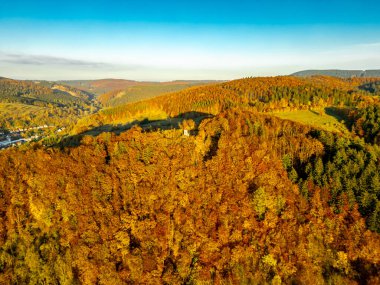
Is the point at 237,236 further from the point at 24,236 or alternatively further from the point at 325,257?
the point at 24,236

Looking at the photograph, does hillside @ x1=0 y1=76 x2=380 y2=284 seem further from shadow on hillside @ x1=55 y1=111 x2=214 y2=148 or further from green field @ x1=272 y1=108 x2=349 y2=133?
green field @ x1=272 y1=108 x2=349 y2=133

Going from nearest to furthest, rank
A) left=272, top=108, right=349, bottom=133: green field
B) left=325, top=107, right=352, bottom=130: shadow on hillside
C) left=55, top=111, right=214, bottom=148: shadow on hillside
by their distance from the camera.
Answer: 1. left=272, top=108, right=349, bottom=133: green field
2. left=325, top=107, right=352, bottom=130: shadow on hillside
3. left=55, top=111, right=214, bottom=148: shadow on hillside

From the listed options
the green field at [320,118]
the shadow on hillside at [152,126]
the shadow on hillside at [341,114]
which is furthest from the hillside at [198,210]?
the shadow on hillside at [341,114]

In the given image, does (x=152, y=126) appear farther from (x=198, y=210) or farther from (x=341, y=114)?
(x=341, y=114)

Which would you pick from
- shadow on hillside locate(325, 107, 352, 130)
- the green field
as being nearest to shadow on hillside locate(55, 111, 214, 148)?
the green field

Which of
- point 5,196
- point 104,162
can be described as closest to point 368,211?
point 104,162

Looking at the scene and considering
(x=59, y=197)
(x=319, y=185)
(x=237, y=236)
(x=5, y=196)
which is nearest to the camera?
(x=237, y=236)

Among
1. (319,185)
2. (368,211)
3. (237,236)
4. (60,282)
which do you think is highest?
(319,185)

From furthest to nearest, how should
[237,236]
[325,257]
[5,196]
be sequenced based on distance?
[5,196], [237,236], [325,257]

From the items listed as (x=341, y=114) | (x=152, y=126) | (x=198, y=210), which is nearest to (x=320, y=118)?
(x=341, y=114)

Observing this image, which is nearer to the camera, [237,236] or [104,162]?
[237,236]
